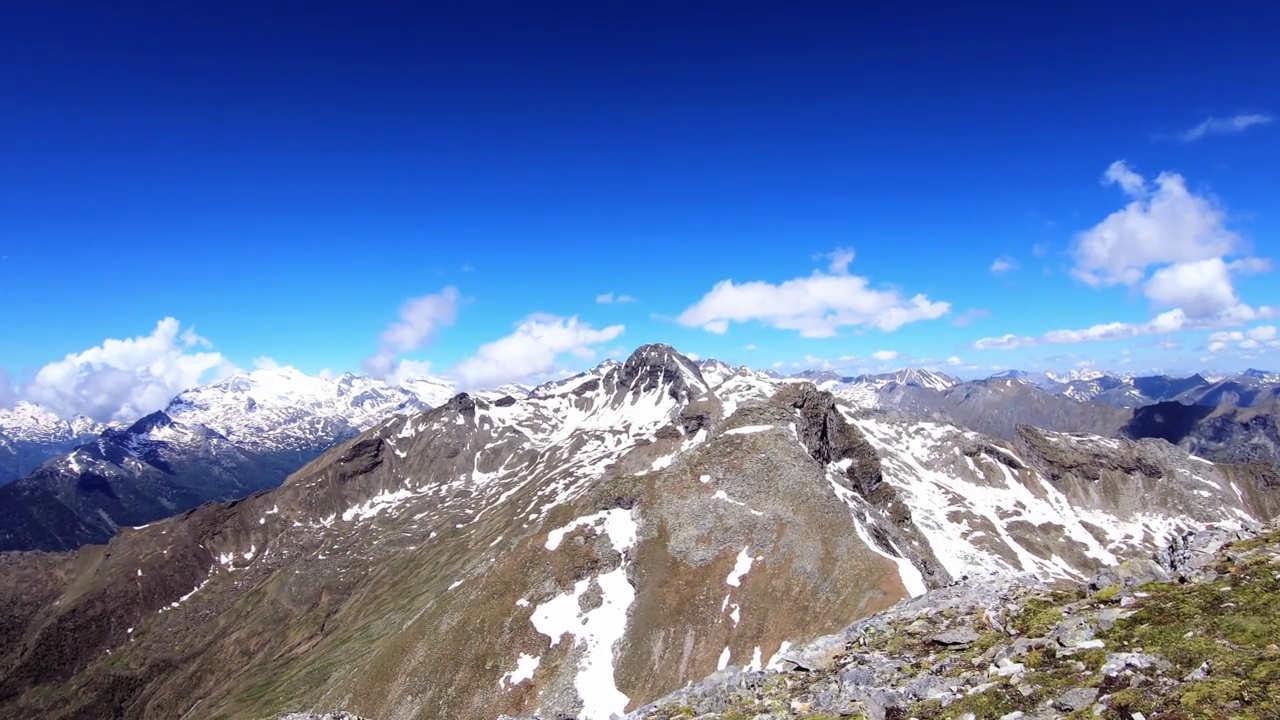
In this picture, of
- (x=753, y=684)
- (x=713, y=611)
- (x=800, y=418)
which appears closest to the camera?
(x=753, y=684)

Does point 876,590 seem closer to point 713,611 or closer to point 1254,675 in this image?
point 713,611

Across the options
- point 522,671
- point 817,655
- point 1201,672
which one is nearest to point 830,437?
point 522,671

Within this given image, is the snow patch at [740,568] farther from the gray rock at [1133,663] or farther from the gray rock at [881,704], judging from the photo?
the gray rock at [1133,663]

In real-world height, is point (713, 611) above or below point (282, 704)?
above

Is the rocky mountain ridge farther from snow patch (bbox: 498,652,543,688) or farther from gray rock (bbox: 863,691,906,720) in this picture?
snow patch (bbox: 498,652,543,688)

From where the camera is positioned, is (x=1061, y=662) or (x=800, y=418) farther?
(x=800, y=418)

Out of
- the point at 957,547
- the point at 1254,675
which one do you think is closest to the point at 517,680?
the point at 1254,675
